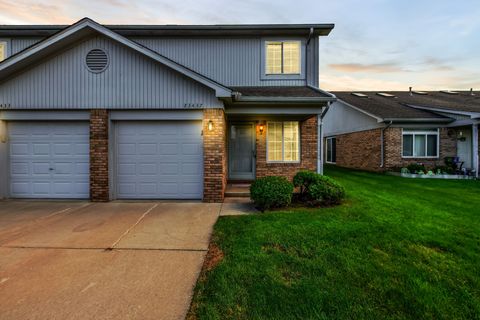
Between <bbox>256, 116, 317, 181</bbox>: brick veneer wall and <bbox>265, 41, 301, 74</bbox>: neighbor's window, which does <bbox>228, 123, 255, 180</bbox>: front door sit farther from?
<bbox>265, 41, 301, 74</bbox>: neighbor's window

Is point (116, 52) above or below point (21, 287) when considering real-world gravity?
above

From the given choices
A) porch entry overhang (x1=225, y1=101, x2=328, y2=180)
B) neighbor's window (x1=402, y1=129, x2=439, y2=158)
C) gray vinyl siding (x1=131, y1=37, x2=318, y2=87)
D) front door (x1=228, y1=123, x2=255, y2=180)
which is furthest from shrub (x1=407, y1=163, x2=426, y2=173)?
front door (x1=228, y1=123, x2=255, y2=180)

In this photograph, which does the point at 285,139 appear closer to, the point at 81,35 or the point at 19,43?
the point at 81,35

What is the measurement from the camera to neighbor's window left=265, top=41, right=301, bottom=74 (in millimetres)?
10008

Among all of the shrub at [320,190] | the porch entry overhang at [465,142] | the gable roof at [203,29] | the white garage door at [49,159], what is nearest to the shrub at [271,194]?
the shrub at [320,190]

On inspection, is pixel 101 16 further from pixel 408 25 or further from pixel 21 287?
pixel 408 25

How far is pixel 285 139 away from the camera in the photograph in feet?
32.9

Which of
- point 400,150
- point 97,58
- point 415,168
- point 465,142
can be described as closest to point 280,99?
point 97,58

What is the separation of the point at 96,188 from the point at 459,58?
30.4 metres

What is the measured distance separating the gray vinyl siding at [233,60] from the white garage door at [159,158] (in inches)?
137

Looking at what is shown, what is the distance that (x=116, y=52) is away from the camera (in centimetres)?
739

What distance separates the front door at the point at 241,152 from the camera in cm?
1023

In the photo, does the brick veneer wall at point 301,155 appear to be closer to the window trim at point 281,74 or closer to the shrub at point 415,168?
the window trim at point 281,74

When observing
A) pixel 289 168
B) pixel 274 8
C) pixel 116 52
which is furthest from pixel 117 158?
pixel 274 8
